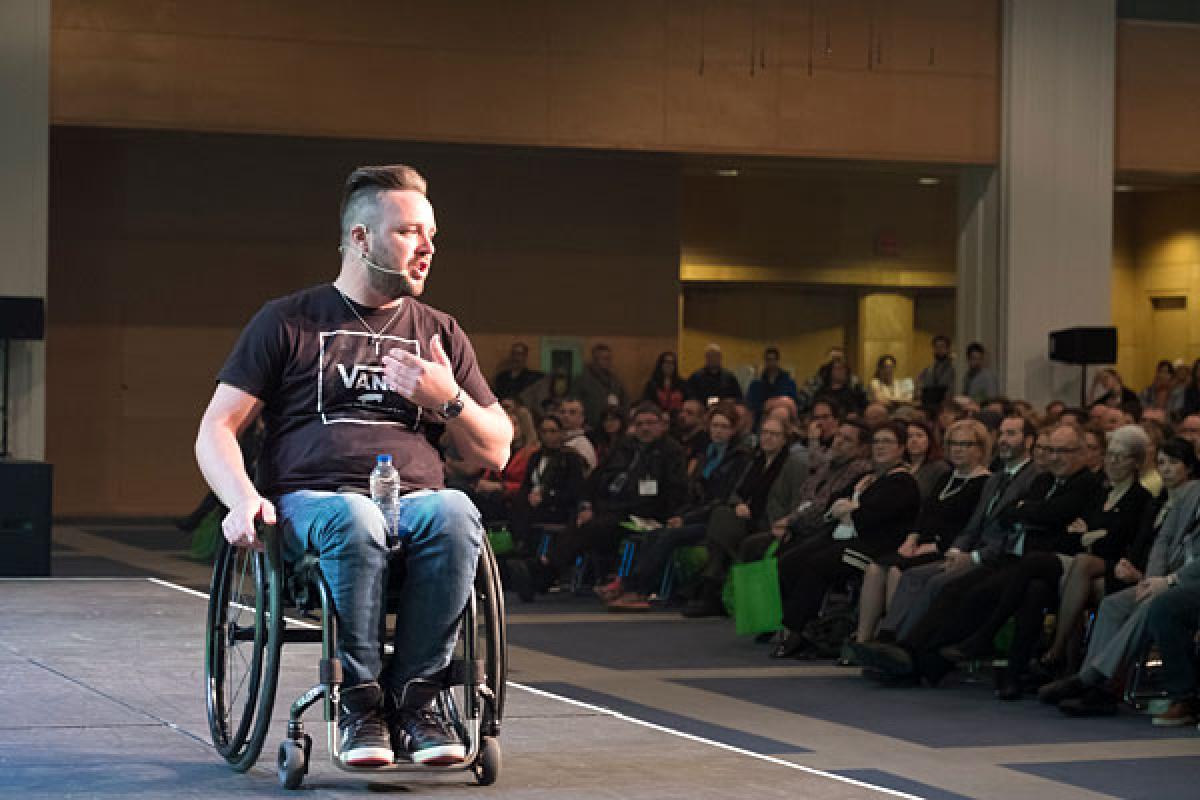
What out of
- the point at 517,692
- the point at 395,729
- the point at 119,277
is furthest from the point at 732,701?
the point at 119,277

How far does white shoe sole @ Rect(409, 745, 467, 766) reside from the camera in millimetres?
4004

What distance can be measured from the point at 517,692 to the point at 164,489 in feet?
44.5

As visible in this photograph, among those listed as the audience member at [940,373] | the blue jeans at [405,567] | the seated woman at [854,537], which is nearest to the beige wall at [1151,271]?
the audience member at [940,373]

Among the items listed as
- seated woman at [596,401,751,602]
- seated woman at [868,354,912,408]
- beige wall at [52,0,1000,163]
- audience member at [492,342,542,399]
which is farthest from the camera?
seated woman at [868,354,912,408]

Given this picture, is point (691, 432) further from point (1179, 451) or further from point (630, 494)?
point (1179, 451)

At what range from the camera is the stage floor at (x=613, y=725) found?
13.6ft

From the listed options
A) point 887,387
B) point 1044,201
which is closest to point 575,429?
point 1044,201

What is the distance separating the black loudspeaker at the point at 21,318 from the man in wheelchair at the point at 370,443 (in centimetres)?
1093

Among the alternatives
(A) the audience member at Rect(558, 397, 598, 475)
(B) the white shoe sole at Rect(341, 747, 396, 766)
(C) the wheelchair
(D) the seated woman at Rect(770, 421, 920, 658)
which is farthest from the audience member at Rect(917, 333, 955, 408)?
(B) the white shoe sole at Rect(341, 747, 396, 766)

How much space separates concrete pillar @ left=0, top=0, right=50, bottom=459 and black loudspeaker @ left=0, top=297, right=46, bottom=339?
332 millimetres

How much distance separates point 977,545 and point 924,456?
0.94 metres

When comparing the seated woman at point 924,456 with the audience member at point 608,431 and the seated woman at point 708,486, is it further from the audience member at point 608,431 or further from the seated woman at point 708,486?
the audience member at point 608,431

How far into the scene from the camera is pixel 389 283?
14.1ft

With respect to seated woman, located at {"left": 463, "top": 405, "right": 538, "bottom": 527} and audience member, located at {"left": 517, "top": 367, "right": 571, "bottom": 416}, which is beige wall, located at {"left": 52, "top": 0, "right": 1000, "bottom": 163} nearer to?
audience member, located at {"left": 517, "top": 367, "right": 571, "bottom": 416}
